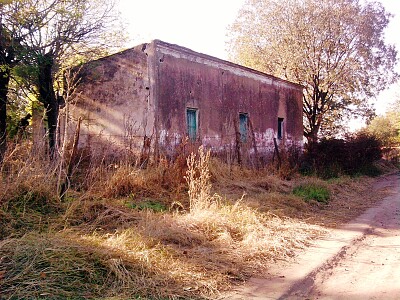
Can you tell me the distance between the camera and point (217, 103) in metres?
14.6

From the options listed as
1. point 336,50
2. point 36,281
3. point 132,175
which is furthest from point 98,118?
point 336,50

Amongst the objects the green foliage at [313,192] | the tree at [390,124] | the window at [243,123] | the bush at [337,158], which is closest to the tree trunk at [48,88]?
the window at [243,123]

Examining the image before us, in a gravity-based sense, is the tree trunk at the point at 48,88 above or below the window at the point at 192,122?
above

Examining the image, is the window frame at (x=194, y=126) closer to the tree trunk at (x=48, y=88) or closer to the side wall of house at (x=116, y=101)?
the side wall of house at (x=116, y=101)

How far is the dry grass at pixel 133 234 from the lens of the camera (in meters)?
3.95

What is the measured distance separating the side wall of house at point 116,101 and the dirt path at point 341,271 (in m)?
6.86

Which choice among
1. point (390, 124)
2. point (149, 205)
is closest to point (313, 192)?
point (149, 205)

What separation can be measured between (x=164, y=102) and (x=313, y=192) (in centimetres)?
537

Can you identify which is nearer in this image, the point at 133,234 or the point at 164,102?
the point at 133,234

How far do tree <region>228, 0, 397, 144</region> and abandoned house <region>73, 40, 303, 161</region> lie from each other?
573cm

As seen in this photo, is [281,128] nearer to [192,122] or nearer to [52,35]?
[192,122]

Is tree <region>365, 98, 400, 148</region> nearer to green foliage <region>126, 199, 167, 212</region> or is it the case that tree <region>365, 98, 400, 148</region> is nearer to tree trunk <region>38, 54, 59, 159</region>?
tree trunk <region>38, 54, 59, 159</region>

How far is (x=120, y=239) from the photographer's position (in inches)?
198

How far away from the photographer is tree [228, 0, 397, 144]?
20188 millimetres
